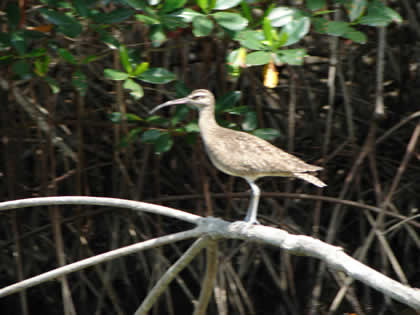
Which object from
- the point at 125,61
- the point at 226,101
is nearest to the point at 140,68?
the point at 125,61

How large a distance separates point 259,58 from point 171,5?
456mm

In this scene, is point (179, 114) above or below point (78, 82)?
below

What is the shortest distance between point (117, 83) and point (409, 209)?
2.31m

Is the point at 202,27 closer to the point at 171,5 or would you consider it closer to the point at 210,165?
the point at 171,5

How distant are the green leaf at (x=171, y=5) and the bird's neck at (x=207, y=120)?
0.59 meters

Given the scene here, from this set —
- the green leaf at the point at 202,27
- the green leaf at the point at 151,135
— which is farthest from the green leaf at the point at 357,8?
the green leaf at the point at 151,135

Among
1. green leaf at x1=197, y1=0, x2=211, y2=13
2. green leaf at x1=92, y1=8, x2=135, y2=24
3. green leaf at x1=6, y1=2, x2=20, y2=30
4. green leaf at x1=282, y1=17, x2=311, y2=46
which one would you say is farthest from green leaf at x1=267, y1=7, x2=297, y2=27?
green leaf at x1=6, y1=2, x2=20, y2=30

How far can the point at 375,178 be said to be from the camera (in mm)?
3992

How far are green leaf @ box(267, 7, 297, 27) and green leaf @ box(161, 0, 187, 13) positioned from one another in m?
0.41

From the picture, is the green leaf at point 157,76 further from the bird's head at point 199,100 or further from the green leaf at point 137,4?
the green leaf at point 137,4

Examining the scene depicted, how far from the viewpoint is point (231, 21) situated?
2.82 m

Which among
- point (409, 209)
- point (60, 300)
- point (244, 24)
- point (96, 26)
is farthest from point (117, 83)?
point (409, 209)

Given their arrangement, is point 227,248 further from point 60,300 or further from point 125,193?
point 60,300

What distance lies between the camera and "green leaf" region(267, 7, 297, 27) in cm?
293
